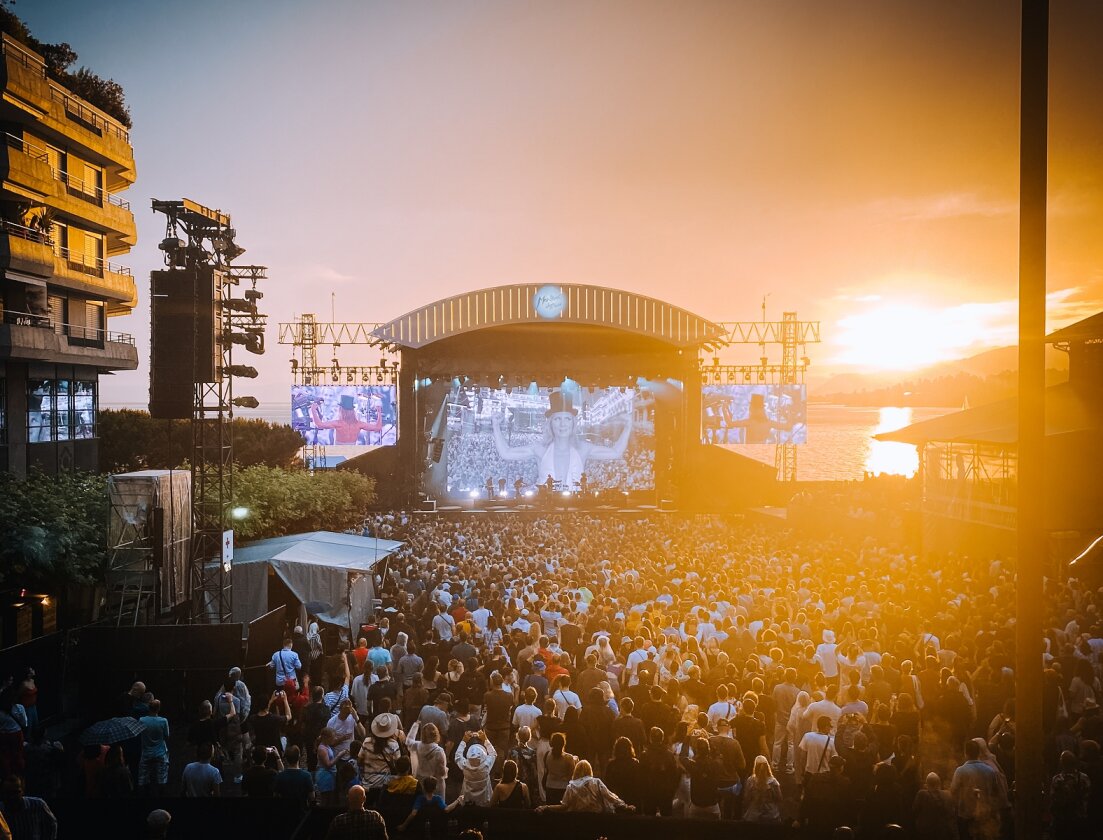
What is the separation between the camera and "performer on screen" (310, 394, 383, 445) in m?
34.7

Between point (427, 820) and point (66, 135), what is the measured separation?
1092 inches

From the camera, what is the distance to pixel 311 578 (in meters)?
13.1

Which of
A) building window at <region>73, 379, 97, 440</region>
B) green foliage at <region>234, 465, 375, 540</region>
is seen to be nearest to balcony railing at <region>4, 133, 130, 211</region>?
building window at <region>73, 379, 97, 440</region>

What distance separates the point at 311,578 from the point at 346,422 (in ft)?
74.1

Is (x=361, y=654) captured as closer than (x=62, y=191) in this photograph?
Yes

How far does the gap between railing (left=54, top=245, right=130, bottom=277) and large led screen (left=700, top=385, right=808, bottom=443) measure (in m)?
27.4

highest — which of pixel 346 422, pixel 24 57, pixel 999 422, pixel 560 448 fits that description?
pixel 24 57

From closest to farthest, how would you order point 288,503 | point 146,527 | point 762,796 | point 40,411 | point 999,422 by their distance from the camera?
point 762,796, point 146,527, point 288,503, point 999,422, point 40,411

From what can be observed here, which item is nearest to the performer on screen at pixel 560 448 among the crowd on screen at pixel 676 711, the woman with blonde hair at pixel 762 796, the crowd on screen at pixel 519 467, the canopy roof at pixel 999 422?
the crowd on screen at pixel 519 467

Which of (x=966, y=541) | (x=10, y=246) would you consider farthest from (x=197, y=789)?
(x=10, y=246)

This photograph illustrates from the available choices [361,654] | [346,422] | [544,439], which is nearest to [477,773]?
[361,654]

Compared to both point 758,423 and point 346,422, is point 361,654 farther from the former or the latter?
point 758,423

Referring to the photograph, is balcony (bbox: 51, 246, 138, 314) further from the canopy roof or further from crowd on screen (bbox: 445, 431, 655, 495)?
the canopy roof

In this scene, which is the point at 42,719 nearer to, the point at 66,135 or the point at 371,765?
the point at 371,765
